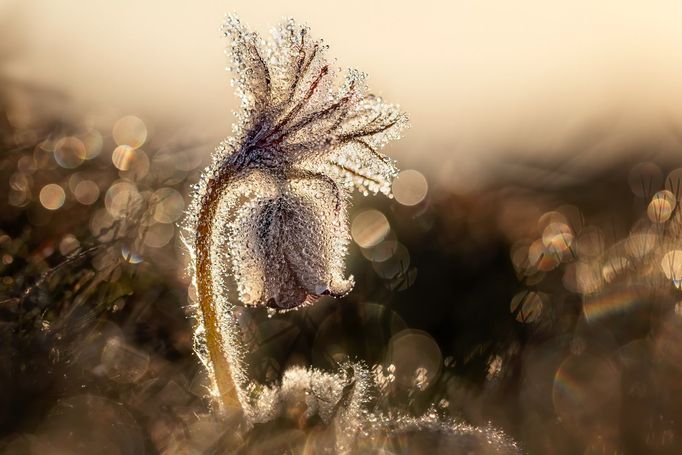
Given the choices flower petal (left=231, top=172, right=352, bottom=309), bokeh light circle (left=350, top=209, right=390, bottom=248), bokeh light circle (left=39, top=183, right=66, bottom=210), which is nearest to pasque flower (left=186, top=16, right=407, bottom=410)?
flower petal (left=231, top=172, right=352, bottom=309)

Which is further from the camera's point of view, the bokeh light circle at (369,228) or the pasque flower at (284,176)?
the bokeh light circle at (369,228)

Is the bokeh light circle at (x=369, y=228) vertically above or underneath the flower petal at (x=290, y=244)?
underneath

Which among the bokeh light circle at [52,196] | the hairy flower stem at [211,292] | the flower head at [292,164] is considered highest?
the flower head at [292,164]

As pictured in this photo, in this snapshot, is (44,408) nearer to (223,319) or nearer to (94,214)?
(223,319)

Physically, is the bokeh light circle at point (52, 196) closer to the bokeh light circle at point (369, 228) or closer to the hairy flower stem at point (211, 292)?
the hairy flower stem at point (211, 292)

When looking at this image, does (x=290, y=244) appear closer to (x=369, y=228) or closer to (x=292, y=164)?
(x=292, y=164)

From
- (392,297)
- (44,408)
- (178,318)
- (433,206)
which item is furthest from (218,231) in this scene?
(433,206)

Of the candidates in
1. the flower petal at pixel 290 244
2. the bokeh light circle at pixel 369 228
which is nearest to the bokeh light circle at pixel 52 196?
the flower petal at pixel 290 244
